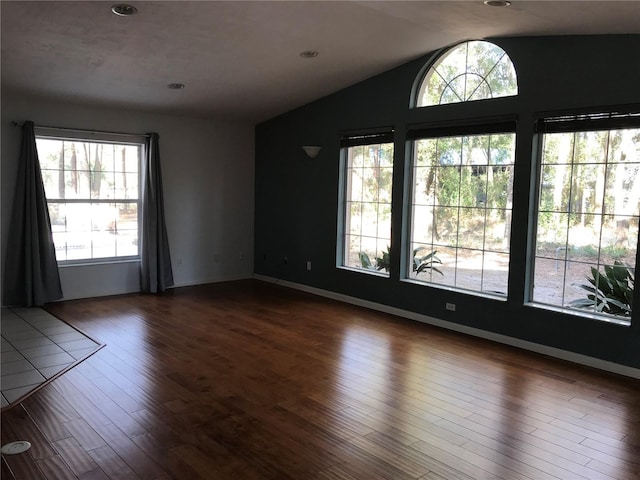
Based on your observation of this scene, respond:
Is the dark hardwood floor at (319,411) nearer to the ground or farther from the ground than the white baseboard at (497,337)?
nearer to the ground

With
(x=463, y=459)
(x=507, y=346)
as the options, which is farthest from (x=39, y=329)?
(x=507, y=346)

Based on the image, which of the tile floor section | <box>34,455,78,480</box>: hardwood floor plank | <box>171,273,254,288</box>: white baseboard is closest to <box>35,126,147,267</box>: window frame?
<box>171,273,254,288</box>: white baseboard

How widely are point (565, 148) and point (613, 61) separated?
73cm

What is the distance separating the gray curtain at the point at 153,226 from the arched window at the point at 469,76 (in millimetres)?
3329

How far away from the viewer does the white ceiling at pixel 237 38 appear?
3557 millimetres

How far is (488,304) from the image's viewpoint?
4.73m

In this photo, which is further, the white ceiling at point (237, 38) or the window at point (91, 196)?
the window at point (91, 196)

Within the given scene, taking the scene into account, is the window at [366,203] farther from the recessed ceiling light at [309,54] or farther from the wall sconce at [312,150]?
the recessed ceiling light at [309,54]

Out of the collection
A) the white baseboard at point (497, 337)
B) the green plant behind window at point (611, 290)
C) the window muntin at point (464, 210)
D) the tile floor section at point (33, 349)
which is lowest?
the tile floor section at point (33, 349)

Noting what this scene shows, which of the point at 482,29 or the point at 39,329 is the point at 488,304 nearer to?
→ the point at 482,29

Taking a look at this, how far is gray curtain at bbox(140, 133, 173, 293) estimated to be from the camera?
6.38 metres

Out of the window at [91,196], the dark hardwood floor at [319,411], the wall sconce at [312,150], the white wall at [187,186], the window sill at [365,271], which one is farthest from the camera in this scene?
the wall sconce at [312,150]

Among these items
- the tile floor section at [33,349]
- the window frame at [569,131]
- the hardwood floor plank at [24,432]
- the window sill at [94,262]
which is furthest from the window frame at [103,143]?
the window frame at [569,131]

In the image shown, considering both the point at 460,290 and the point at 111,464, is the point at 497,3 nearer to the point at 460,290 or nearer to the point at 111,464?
the point at 460,290
